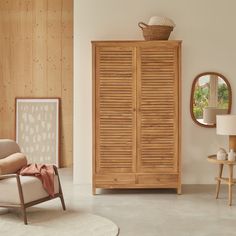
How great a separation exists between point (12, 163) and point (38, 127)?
283 centimetres

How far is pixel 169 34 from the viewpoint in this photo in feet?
19.5

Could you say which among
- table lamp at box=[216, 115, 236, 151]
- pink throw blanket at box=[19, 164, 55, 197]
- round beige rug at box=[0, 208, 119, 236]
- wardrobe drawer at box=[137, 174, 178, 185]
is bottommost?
round beige rug at box=[0, 208, 119, 236]

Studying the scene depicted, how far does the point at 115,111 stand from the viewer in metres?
5.78

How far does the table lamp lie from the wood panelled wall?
9.78 feet

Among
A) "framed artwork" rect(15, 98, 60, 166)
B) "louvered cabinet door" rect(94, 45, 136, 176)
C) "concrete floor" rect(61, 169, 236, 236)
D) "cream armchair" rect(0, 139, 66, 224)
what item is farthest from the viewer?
"framed artwork" rect(15, 98, 60, 166)

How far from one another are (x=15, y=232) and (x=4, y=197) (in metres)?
0.49

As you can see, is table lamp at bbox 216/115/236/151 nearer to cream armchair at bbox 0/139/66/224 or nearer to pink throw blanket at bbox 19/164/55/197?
pink throw blanket at bbox 19/164/55/197

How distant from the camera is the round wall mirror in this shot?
6.23 metres

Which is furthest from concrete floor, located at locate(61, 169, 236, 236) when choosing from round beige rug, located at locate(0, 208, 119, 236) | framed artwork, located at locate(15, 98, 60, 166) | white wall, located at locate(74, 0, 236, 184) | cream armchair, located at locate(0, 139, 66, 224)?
framed artwork, located at locate(15, 98, 60, 166)

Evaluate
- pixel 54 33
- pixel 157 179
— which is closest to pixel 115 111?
pixel 157 179

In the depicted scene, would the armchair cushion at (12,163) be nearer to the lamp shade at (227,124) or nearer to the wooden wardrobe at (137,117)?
the wooden wardrobe at (137,117)

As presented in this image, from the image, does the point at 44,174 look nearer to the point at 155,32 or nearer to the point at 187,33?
the point at 155,32

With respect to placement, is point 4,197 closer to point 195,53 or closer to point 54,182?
point 54,182

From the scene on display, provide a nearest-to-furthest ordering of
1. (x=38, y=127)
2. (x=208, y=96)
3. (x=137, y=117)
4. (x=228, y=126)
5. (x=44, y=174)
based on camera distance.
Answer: (x=44, y=174) < (x=228, y=126) < (x=137, y=117) < (x=208, y=96) < (x=38, y=127)
